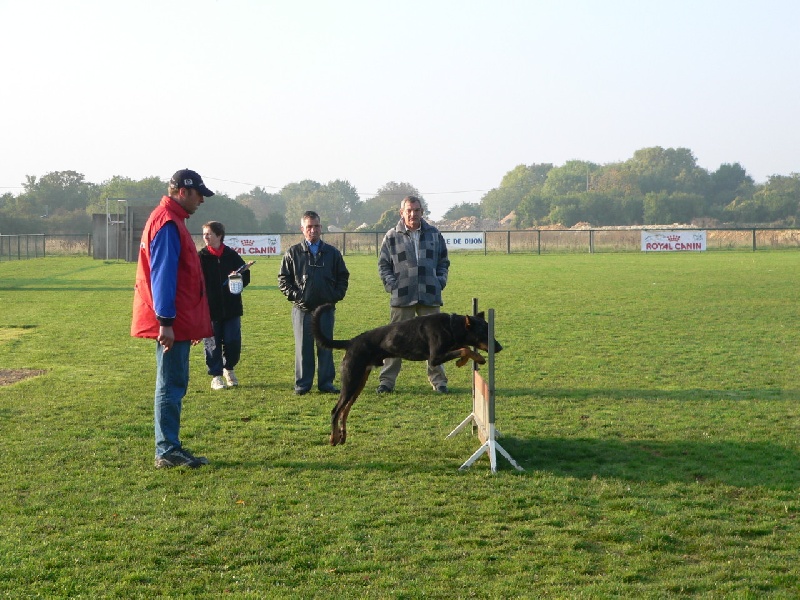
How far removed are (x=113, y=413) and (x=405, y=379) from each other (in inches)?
132

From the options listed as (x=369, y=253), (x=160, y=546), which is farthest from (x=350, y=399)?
(x=369, y=253)

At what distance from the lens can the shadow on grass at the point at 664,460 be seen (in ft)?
21.4

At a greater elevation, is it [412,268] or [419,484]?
[412,268]

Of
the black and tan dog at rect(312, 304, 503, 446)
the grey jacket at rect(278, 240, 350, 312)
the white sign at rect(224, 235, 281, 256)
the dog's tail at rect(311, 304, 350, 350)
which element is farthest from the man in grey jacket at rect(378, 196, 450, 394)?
the white sign at rect(224, 235, 281, 256)

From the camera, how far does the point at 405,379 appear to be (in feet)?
35.4

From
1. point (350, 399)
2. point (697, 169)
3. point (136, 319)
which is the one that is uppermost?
point (697, 169)

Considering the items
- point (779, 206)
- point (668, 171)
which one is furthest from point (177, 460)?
point (668, 171)

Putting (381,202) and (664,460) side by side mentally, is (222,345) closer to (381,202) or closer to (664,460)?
(664,460)

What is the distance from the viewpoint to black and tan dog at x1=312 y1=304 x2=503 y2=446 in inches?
283

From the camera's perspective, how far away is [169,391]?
693 cm

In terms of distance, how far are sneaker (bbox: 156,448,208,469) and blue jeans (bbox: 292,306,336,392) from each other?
9.63 ft

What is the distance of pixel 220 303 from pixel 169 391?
10.9 ft

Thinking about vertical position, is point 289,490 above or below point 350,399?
below

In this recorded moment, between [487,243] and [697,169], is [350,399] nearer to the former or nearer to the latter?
[487,243]
